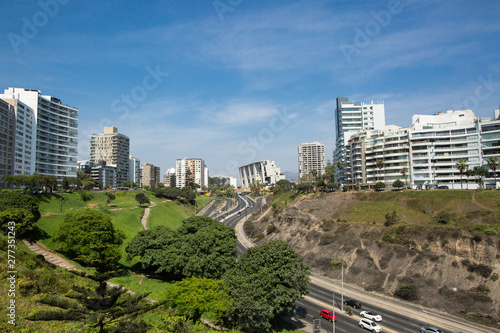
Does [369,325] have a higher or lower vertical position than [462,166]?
lower

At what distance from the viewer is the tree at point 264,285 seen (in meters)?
35.3

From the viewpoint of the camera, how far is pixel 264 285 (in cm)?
3919

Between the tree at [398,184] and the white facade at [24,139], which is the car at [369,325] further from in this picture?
the white facade at [24,139]

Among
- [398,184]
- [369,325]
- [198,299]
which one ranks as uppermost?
[398,184]

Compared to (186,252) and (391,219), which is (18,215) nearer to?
(186,252)

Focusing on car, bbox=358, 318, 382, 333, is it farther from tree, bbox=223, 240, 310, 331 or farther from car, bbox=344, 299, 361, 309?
tree, bbox=223, 240, 310, 331

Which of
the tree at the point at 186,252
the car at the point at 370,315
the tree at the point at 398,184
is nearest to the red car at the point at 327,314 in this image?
the car at the point at 370,315

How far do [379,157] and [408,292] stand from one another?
58.0 m

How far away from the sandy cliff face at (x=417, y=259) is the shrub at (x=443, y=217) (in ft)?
19.1

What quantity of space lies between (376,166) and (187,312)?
90.4m

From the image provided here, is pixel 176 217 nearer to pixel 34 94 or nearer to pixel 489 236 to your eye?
pixel 34 94

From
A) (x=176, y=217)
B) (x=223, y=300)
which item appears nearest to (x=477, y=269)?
(x=223, y=300)

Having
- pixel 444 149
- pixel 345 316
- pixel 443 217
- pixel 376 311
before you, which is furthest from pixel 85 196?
pixel 444 149

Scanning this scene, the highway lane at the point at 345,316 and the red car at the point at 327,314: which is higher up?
the red car at the point at 327,314
